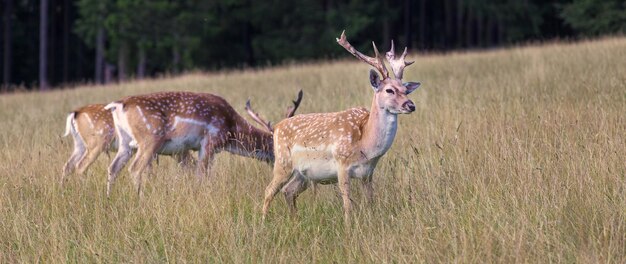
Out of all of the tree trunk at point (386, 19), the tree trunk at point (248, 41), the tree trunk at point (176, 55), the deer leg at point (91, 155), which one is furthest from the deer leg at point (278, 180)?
the tree trunk at point (386, 19)

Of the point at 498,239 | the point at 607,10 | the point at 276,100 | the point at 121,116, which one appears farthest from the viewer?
the point at 607,10

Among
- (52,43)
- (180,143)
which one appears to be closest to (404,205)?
(180,143)

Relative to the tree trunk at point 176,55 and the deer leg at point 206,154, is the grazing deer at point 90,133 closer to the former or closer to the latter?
the deer leg at point 206,154

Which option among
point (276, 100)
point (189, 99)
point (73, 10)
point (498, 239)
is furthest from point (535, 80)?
point (73, 10)

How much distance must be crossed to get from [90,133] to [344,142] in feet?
13.1

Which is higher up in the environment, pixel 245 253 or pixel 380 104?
pixel 380 104

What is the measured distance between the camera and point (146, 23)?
29062 mm

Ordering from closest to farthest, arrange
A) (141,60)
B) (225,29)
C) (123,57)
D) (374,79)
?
(374,79) < (123,57) < (141,60) < (225,29)

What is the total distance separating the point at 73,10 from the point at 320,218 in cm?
3708

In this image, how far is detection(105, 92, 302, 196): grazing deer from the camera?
7527mm

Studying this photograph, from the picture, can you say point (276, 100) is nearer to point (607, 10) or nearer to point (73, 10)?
point (607, 10)

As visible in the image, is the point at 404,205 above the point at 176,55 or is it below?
below

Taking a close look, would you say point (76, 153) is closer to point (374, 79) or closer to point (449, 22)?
point (374, 79)

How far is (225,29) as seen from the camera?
35.2 m
